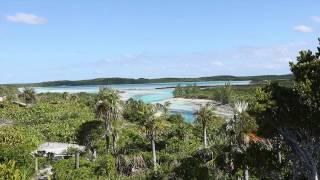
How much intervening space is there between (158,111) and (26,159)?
17.5m

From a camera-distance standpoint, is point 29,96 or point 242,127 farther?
point 29,96

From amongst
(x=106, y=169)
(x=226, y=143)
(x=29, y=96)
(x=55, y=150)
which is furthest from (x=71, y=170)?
(x=29, y=96)

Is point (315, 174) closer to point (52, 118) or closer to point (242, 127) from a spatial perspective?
point (242, 127)

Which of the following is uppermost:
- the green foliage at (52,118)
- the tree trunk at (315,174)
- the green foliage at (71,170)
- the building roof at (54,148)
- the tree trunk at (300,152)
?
the tree trunk at (300,152)

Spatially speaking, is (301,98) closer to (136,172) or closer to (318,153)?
(318,153)

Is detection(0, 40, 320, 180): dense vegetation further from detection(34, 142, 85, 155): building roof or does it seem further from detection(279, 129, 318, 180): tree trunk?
detection(34, 142, 85, 155): building roof

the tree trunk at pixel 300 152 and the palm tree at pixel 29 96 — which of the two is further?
the palm tree at pixel 29 96

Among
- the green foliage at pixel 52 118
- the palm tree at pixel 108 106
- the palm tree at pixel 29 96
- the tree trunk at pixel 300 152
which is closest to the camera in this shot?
the tree trunk at pixel 300 152

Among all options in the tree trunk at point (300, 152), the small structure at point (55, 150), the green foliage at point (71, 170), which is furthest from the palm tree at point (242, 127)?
the small structure at point (55, 150)

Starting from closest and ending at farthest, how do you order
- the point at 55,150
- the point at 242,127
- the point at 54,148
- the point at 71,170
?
1. the point at 242,127
2. the point at 71,170
3. the point at 55,150
4. the point at 54,148

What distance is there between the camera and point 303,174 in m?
38.0

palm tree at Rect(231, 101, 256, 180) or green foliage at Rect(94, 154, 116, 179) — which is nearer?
palm tree at Rect(231, 101, 256, 180)

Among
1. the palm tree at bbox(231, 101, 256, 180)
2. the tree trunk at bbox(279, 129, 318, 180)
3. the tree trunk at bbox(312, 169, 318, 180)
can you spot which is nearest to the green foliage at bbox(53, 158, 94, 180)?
the palm tree at bbox(231, 101, 256, 180)

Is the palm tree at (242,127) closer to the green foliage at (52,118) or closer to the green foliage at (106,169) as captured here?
the green foliage at (106,169)
